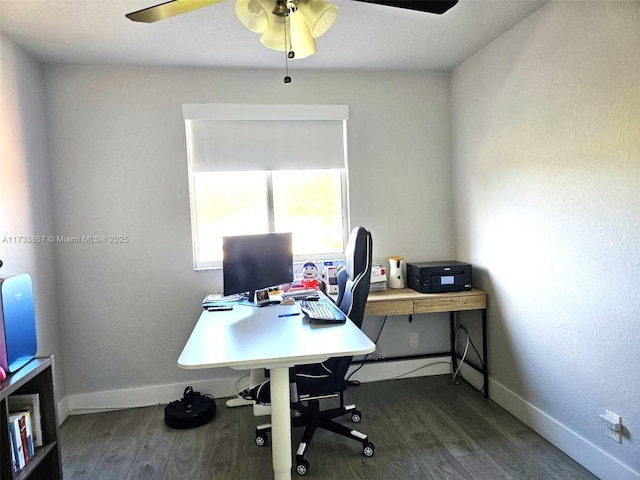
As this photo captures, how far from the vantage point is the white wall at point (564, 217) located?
183cm

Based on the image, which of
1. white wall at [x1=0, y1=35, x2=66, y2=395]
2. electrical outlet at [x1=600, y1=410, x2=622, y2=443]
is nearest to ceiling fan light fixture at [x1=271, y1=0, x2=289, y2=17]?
white wall at [x1=0, y1=35, x2=66, y2=395]

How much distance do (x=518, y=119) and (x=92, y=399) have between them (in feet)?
11.3

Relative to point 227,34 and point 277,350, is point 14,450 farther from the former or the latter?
point 227,34

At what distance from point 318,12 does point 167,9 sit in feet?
1.88

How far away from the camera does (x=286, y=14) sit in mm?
1593

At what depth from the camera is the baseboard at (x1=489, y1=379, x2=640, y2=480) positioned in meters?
1.93

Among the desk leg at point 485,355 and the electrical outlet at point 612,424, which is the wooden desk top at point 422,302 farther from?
the electrical outlet at point 612,424

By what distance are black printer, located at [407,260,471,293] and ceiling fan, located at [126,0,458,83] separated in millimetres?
1794

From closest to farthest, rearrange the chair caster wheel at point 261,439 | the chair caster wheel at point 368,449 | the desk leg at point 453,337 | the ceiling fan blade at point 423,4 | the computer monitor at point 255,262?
the ceiling fan blade at point 423,4 < the chair caster wheel at point 368,449 < the chair caster wheel at point 261,439 < the computer monitor at point 255,262 < the desk leg at point 453,337

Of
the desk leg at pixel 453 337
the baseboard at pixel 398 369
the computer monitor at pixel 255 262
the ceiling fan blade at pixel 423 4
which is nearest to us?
the ceiling fan blade at pixel 423 4

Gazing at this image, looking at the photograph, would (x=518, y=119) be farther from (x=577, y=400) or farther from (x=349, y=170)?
(x=577, y=400)

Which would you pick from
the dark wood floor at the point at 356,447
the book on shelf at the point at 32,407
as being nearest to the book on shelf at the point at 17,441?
the book on shelf at the point at 32,407

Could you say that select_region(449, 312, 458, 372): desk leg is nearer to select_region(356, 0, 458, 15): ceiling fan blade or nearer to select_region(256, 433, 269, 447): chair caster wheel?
select_region(256, 433, 269, 447): chair caster wheel

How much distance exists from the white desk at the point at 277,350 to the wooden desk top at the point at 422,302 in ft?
2.72
